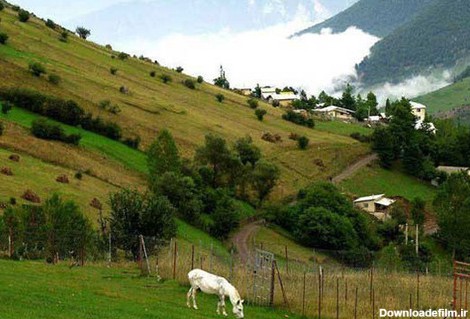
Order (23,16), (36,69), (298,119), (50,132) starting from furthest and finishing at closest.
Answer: (298,119) → (23,16) → (36,69) → (50,132)

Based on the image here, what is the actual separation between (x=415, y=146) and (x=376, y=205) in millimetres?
34233

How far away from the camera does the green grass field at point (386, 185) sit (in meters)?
122

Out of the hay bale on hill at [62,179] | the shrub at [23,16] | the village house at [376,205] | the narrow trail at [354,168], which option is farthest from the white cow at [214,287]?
the shrub at [23,16]

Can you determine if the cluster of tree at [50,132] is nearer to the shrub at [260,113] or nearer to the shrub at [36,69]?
the shrub at [36,69]

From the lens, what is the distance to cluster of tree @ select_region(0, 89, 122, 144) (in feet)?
347

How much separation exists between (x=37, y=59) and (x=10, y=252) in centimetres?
9616

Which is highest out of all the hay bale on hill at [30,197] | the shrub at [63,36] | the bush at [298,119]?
the shrub at [63,36]

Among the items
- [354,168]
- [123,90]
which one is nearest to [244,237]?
[354,168]

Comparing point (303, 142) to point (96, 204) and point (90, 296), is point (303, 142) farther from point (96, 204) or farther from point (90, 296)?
point (90, 296)

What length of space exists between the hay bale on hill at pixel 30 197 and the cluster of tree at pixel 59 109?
3990cm

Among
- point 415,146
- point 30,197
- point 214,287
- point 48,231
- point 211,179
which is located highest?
point 415,146

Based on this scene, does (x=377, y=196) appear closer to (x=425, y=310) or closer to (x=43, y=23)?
(x=425, y=310)

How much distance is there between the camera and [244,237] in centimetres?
8475

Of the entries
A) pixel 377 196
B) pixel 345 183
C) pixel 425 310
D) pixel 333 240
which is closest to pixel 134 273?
pixel 425 310
